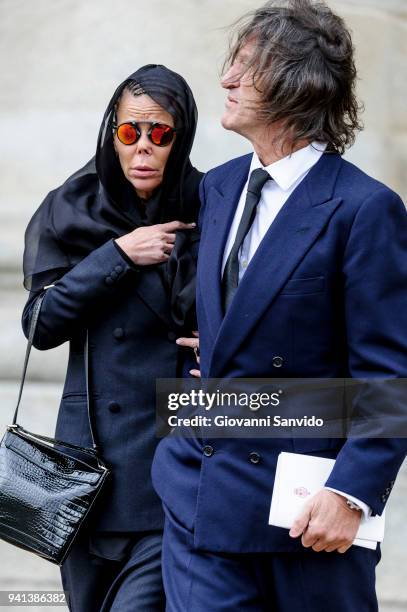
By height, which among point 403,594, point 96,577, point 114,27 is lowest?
point 403,594

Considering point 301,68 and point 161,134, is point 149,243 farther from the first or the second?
point 301,68

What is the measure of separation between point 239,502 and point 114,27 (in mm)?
2703

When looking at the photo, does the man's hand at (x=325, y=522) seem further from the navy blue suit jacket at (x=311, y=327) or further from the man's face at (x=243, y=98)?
the man's face at (x=243, y=98)

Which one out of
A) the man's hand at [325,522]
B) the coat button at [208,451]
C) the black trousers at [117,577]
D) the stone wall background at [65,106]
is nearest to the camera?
the man's hand at [325,522]

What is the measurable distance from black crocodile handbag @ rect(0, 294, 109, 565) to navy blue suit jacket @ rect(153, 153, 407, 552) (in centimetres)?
41

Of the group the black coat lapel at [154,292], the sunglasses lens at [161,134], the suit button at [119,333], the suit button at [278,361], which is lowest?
the suit button at [278,361]

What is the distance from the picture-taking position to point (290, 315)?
10.8 ft

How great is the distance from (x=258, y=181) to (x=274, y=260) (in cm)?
25

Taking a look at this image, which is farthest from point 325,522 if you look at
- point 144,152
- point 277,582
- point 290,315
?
point 144,152

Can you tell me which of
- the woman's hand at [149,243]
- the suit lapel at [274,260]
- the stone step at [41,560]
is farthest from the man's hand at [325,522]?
the stone step at [41,560]

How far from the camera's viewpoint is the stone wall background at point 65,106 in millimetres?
5523

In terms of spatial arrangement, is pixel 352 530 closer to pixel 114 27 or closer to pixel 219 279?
pixel 219 279

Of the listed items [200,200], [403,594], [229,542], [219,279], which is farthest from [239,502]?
[403,594]

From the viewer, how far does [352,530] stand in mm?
3213
